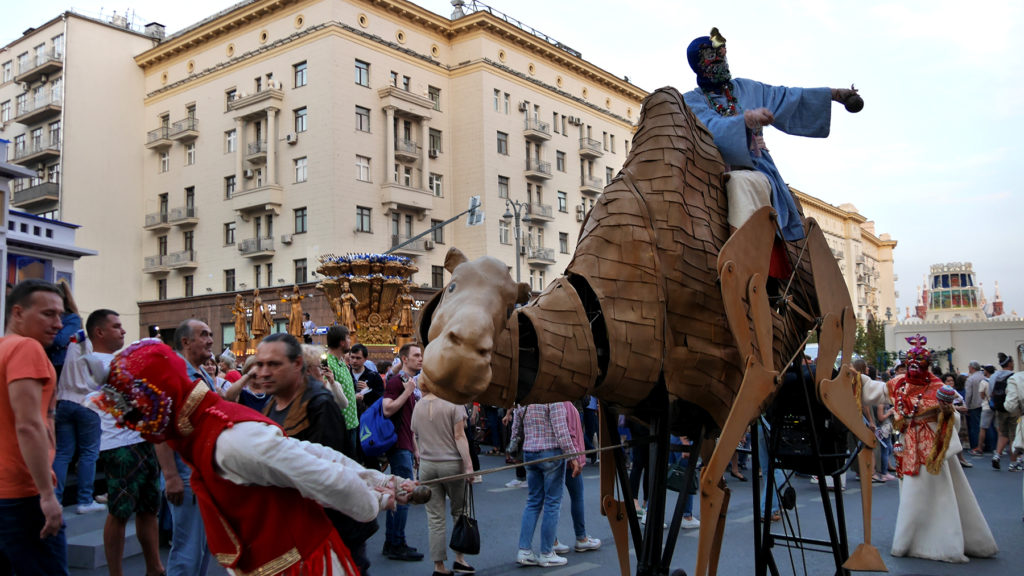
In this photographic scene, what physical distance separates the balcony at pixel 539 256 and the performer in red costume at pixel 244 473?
35.6 m

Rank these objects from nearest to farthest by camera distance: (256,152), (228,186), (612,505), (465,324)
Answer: (465,324) < (612,505) < (256,152) < (228,186)

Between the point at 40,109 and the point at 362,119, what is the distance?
1743cm

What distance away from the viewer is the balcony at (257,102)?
33.0 meters

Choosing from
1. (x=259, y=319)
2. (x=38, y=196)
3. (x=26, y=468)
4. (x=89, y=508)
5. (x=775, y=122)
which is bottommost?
(x=89, y=508)

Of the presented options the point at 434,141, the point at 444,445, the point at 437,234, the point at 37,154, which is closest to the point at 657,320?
the point at 444,445

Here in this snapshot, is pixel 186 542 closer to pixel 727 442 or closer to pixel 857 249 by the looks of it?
pixel 727 442

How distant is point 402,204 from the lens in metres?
33.5

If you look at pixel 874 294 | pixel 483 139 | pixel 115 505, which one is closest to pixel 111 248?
pixel 483 139

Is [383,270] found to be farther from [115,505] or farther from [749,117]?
[749,117]

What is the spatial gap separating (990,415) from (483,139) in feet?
84.3

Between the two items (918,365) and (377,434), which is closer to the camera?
(377,434)

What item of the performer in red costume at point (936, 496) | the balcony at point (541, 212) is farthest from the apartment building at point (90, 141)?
the performer in red costume at point (936, 496)

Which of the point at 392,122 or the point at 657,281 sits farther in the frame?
the point at 392,122

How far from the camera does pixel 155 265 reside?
37938 mm
